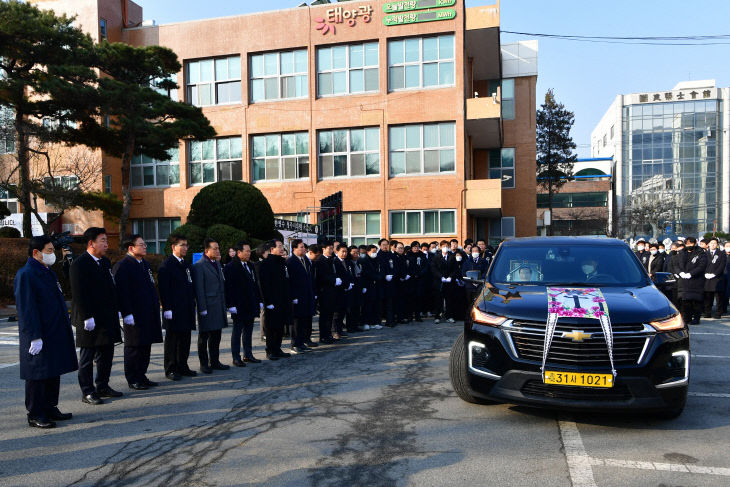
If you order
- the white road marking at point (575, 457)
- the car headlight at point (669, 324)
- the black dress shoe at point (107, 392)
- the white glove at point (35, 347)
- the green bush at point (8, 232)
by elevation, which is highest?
the green bush at point (8, 232)

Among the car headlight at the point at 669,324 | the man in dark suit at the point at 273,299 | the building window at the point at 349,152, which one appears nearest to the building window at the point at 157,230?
the building window at the point at 349,152

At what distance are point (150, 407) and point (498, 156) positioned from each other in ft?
91.9

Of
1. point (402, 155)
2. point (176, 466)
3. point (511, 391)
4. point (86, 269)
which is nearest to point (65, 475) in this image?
point (176, 466)

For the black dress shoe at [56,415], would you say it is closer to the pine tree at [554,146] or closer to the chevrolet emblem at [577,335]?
the chevrolet emblem at [577,335]

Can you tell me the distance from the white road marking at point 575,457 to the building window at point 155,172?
86.9 feet

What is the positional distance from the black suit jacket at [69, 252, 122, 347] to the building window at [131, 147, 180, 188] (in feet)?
76.4

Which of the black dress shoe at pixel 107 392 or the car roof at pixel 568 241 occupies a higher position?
the car roof at pixel 568 241

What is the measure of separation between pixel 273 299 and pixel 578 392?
5080 millimetres

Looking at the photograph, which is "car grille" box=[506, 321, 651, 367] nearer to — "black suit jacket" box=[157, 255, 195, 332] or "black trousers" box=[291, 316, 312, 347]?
"black suit jacket" box=[157, 255, 195, 332]

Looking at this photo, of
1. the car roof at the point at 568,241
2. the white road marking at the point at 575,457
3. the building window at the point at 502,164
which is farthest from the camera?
the building window at the point at 502,164

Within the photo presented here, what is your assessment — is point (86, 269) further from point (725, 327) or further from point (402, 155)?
point (402, 155)

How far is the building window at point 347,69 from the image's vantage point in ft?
Answer: 82.8

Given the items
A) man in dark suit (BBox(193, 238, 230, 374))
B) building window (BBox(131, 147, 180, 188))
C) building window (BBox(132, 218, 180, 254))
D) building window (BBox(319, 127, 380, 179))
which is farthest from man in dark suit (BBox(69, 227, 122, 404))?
building window (BBox(131, 147, 180, 188))

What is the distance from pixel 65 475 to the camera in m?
4.19
